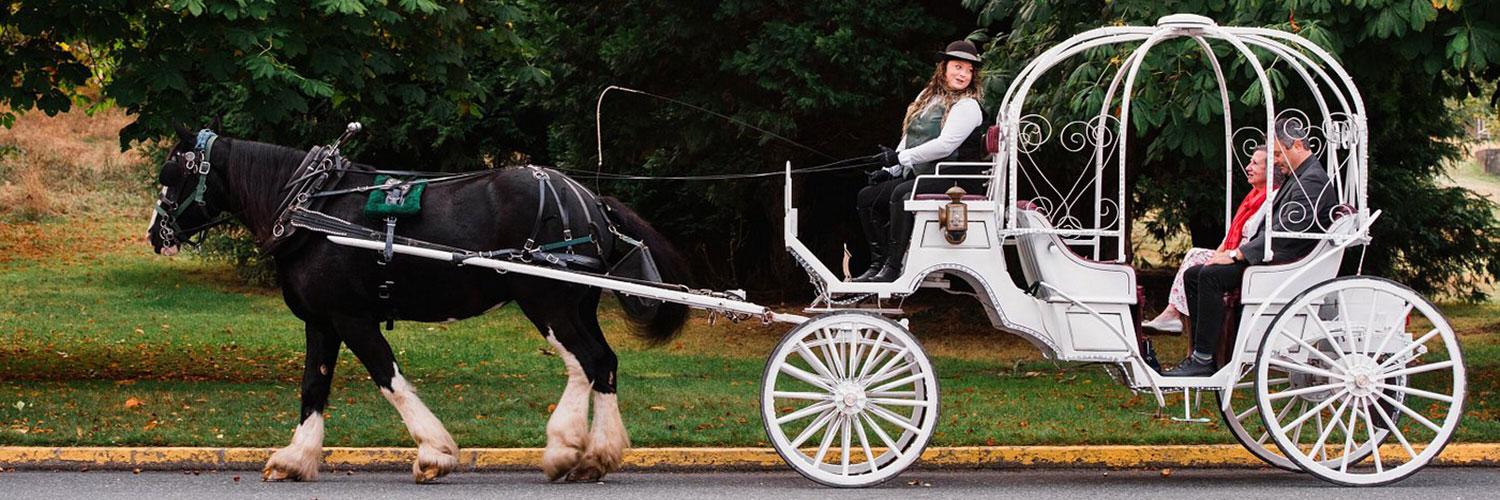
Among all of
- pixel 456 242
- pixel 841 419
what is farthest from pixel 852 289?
pixel 456 242

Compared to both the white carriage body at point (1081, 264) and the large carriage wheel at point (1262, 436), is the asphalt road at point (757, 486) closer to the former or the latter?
the large carriage wheel at point (1262, 436)

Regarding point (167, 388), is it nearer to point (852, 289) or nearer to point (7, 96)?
point (7, 96)

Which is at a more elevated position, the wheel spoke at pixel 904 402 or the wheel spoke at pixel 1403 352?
the wheel spoke at pixel 1403 352

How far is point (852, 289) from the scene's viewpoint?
292 inches

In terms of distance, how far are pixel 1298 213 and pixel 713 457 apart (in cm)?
312

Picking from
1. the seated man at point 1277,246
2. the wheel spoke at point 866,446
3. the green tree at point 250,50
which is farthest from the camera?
the green tree at point 250,50

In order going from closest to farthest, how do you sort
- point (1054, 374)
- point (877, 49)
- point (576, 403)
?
point (576, 403) → point (1054, 374) → point (877, 49)

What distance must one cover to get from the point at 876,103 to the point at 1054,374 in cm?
333

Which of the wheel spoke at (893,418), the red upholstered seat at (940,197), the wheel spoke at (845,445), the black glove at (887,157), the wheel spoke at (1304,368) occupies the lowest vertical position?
the wheel spoke at (845,445)

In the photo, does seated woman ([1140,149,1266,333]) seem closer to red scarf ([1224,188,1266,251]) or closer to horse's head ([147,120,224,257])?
red scarf ([1224,188,1266,251])

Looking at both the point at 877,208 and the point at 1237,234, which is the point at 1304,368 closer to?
the point at 1237,234

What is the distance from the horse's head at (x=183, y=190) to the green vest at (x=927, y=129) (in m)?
3.49

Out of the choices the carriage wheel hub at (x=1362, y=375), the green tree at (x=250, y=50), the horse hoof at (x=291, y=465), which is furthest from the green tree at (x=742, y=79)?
the carriage wheel hub at (x=1362, y=375)

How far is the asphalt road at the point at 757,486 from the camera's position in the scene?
7336 millimetres
